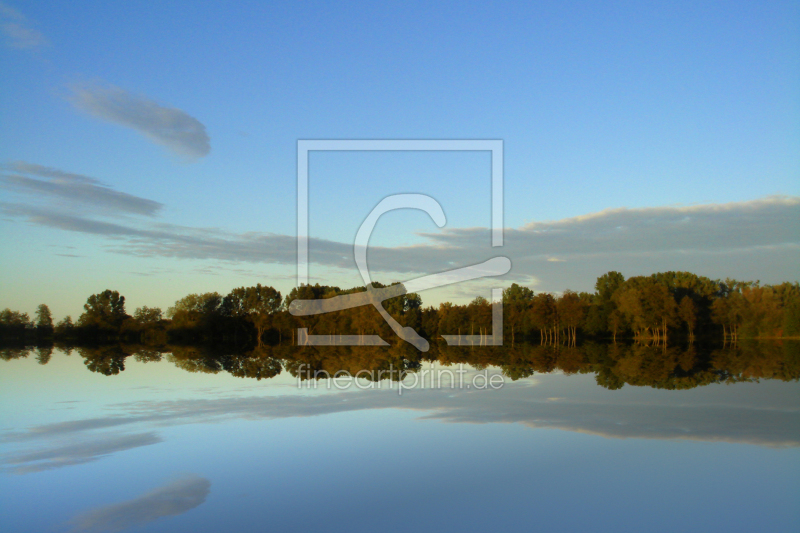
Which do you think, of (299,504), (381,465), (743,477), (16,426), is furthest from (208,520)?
(16,426)

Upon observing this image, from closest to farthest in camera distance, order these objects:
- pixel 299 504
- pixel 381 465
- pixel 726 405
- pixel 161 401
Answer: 1. pixel 299 504
2. pixel 381 465
3. pixel 726 405
4. pixel 161 401

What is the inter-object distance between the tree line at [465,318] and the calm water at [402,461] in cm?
5525

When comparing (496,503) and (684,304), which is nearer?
(496,503)

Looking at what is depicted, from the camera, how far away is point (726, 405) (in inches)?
593

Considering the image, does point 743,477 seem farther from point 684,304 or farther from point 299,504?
point 684,304

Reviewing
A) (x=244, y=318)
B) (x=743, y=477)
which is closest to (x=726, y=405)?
(x=743, y=477)

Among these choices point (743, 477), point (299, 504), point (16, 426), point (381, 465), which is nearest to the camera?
point (299, 504)

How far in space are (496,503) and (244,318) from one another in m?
88.7

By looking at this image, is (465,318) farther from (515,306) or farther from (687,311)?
(687,311)

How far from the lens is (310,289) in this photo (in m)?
99.1

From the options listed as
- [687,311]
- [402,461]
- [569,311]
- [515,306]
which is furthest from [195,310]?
[402,461]

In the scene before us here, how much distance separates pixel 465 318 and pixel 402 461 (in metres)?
80.4

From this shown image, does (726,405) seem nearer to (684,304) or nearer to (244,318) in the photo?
(684,304)

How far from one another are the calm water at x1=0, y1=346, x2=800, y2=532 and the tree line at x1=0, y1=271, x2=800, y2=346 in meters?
55.3
